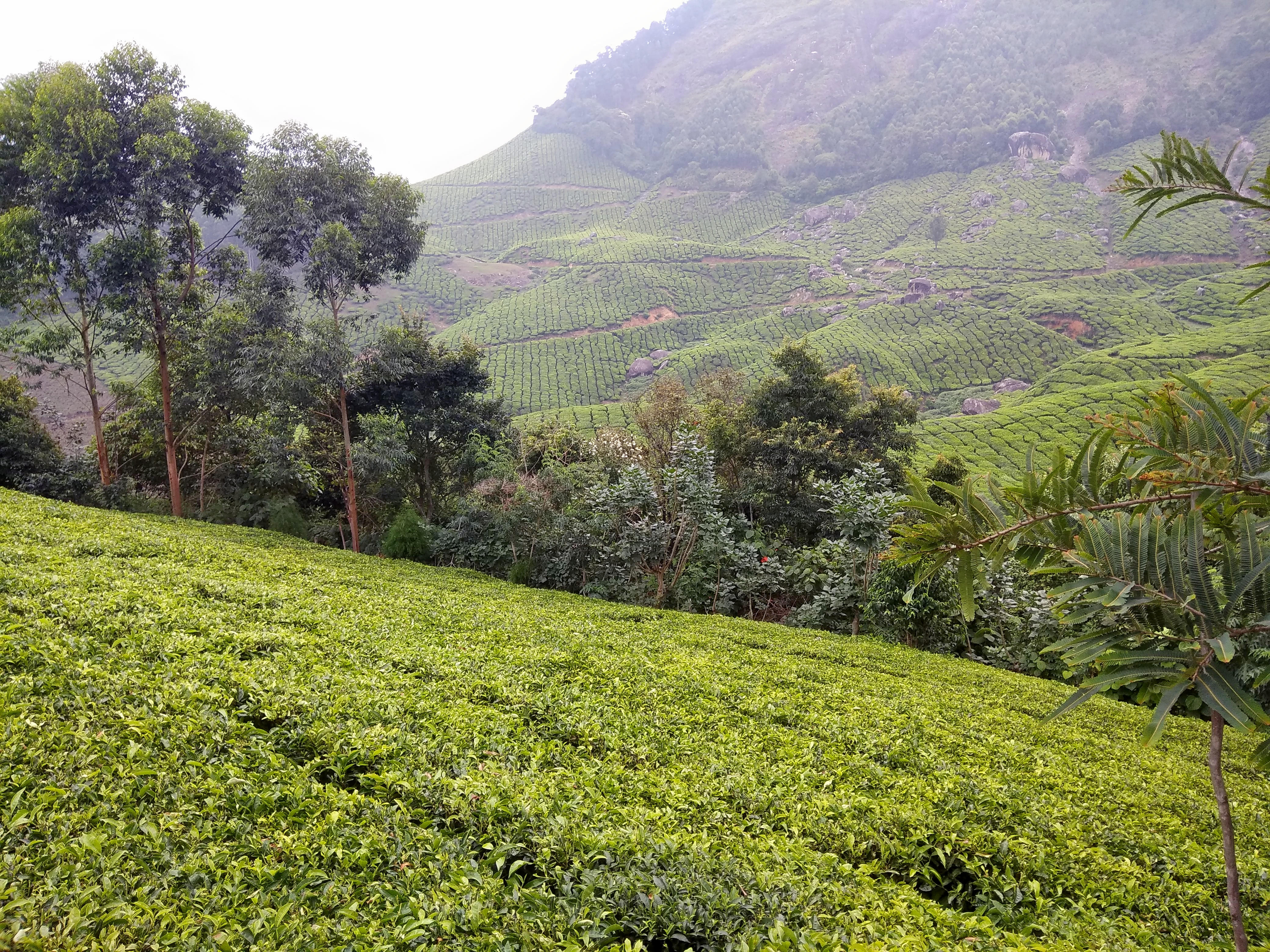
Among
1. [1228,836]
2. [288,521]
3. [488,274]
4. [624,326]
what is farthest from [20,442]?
[488,274]

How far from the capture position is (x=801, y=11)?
181 metres

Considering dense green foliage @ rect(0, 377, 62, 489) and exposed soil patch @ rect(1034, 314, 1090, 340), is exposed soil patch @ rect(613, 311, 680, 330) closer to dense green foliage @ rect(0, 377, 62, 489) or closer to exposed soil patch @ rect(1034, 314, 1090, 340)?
exposed soil patch @ rect(1034, 314, 1090, 340)

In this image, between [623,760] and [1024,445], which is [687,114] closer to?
[1024,445]

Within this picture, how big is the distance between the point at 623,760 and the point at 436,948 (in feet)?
6.19

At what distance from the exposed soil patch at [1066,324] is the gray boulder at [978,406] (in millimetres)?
20504

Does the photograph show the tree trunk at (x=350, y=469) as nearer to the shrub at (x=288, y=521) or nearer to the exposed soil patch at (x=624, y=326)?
the shrub at (x=288, y=521)

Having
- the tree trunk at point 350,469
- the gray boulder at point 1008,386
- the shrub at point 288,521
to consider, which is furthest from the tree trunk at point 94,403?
the gray boulder at point 1008,386

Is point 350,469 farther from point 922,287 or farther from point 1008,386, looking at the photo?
point 922,287

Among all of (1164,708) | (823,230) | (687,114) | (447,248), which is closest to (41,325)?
(1164,708)

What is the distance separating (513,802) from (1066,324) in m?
73.1

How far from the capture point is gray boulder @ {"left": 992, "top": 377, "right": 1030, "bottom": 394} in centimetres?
5047

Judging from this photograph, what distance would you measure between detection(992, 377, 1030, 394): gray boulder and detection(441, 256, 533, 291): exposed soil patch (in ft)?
195

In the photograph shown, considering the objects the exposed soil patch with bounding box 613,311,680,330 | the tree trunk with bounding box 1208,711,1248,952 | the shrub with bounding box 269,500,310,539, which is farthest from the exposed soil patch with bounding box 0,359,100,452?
the exposed soil patch with bounding box 613,311,680,330

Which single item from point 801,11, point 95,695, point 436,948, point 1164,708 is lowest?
point 436,948
